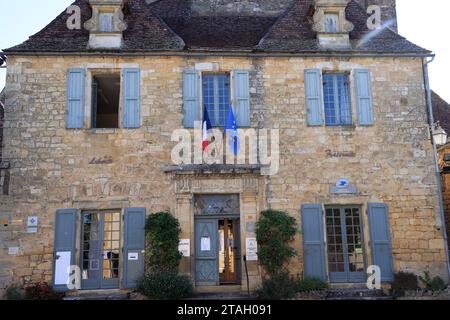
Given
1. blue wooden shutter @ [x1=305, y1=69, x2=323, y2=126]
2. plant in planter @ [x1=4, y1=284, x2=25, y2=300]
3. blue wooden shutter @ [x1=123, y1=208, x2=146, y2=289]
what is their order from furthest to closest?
blue wooden shutter @ [x1=305, y1=69, x2=323, y2=126] → blue wooden shutter @ [x1=123, y1=208, x2=146, y2=289] → plant in planter @ [x1=4, y1=284, x2=25, y2=300]

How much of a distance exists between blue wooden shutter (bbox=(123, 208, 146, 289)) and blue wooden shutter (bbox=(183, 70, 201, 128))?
227cm

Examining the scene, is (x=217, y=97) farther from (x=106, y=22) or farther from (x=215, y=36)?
(x=106, y=22)

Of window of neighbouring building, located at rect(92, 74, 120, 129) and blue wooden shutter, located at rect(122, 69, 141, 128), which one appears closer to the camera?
blue wooden shutter, located at rect(122, 69, 141, 128)

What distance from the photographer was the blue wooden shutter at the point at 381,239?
10.4 m

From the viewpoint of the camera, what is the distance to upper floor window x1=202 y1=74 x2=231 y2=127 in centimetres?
1101

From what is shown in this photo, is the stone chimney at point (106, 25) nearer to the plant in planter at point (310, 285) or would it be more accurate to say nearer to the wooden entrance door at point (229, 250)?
the wooden entrance door at point (229, 250)

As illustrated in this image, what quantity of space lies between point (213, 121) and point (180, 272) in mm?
3430

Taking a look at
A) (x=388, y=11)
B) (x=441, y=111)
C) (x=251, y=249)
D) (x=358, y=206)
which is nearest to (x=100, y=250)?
(x=251, y=249)

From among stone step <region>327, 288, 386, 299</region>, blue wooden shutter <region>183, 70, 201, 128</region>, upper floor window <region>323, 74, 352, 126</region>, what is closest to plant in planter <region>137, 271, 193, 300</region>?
stone step <region>327, 288, 386, 299</region>

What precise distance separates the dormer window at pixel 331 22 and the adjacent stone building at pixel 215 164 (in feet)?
0.29

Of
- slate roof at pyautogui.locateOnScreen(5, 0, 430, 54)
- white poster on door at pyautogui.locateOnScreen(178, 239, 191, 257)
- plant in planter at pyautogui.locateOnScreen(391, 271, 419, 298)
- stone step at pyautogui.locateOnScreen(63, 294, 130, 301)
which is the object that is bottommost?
stone step at pyautogui.locateOnScreen(63, 294, 130, 301)

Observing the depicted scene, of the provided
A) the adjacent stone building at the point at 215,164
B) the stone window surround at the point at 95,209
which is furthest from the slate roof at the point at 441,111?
the stone window surround at the point at 95,209

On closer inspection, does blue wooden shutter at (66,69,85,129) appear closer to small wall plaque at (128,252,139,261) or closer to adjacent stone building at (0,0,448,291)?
adjacent stone building at (0,0,448,291)

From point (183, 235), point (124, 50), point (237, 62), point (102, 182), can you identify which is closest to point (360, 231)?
point (183, 235)
